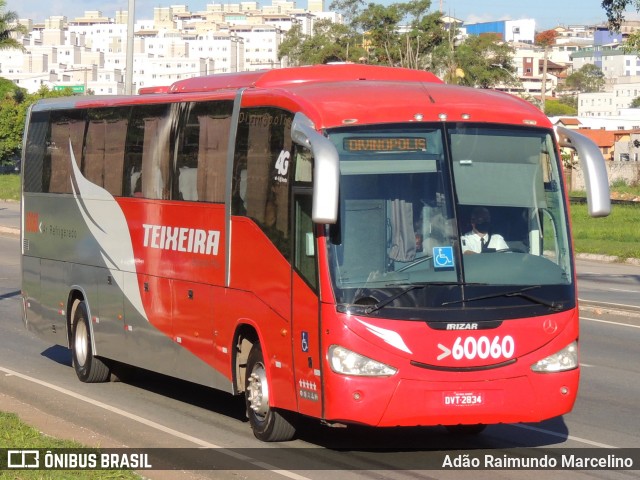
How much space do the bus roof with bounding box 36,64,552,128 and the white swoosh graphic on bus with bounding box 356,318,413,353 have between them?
1.59 meters

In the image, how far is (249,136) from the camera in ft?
35.0

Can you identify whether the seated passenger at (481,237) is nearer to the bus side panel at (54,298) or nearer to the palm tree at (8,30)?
the bus side panel at (54,298)

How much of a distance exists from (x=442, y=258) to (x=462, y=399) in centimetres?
104

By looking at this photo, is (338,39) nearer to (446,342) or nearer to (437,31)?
(437,31)

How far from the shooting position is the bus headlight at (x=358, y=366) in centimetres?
881

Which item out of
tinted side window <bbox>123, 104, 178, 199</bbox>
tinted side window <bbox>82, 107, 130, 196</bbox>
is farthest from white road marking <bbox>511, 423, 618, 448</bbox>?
tinted side window <bbox>82, 107, 130, 196</bbox>

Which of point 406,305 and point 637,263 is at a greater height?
point 406,305

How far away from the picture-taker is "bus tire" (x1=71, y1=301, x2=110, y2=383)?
46.0ft

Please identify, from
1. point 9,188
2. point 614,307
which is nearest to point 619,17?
point 614,307

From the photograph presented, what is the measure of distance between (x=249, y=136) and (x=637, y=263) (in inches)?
922

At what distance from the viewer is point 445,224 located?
910 cm

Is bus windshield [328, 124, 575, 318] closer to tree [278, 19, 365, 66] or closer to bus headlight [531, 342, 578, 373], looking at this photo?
bus headlight [531, 342, 578, 373]

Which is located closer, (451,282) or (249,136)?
(451,282)

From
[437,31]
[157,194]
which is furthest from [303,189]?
[437,31]
